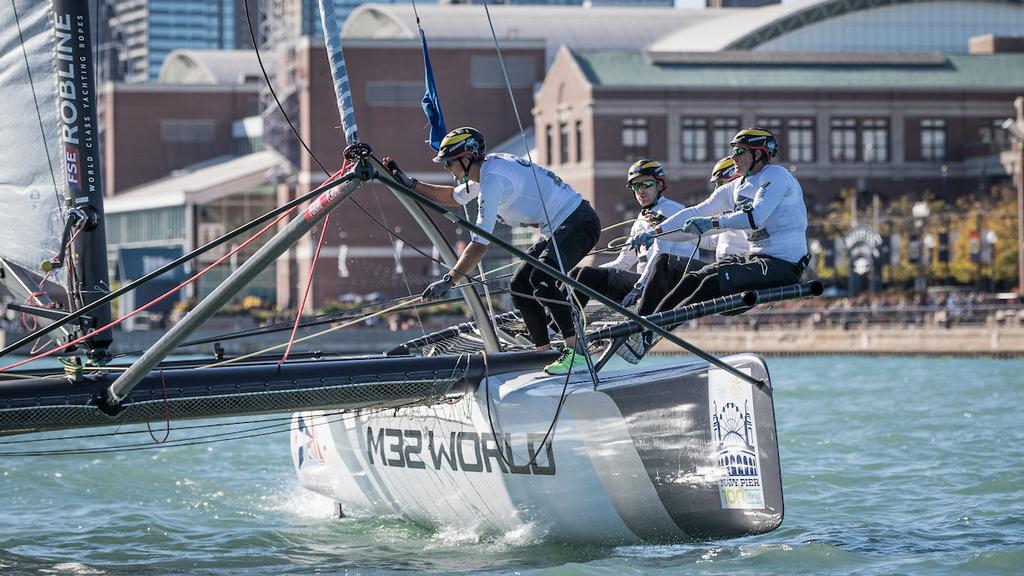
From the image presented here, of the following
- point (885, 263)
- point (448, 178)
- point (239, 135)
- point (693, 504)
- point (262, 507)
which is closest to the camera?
point (693, 504)

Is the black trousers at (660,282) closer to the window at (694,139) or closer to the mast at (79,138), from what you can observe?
the mast at (79,138)

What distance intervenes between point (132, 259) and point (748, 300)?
6491cm

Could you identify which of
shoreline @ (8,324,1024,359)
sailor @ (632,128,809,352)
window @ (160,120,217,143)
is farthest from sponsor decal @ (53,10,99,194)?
window @ (160,120,217,143)

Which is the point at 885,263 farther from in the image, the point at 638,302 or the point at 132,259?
the point at 638,302

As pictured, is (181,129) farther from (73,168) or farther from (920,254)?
(73,168)

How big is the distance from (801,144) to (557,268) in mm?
57271

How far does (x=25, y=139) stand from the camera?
11086mm

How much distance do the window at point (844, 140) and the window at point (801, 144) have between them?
0.96m

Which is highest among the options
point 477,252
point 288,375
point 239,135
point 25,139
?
point 239,135

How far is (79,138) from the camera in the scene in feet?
36.1

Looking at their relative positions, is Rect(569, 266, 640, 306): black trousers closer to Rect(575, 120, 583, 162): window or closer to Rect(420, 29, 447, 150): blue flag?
Rect(420, 29, 447, 150): blue flag

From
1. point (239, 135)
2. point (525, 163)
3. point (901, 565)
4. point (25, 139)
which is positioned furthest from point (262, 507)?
point (239, 135)

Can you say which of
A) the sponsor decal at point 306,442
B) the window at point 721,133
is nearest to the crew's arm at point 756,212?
the sponsor decal at point 306,442

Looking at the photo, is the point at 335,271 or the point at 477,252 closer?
the point at 477,252
